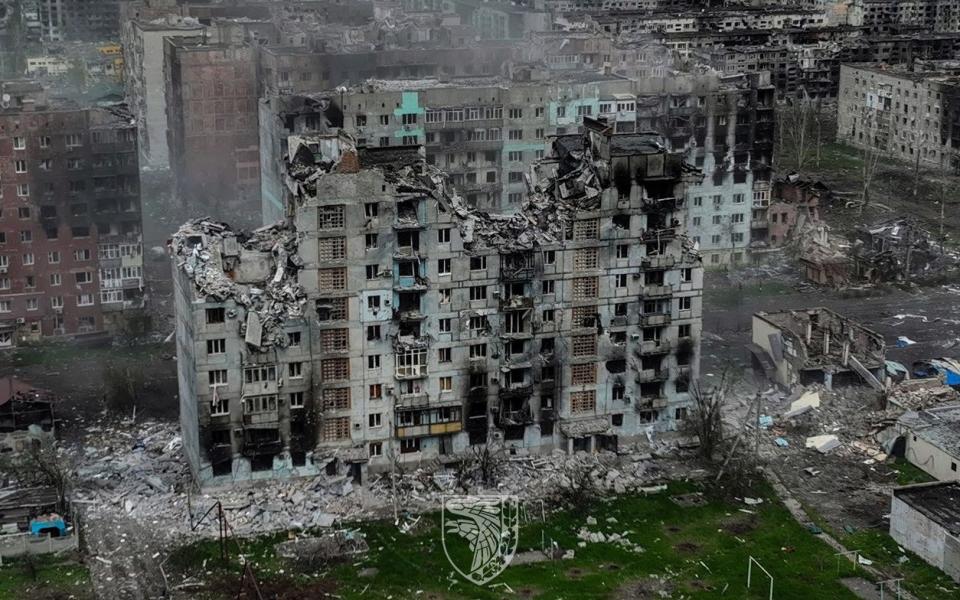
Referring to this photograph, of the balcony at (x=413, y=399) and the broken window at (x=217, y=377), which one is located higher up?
the broken window at (x=217, y=377)

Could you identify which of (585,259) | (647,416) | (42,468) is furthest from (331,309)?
(647,416)

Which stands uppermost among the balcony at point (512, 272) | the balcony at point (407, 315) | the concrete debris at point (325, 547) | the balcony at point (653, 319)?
the balcony at point (512, 272)

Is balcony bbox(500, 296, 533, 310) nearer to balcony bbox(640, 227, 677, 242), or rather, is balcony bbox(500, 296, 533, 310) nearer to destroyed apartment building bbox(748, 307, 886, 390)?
balcony bbox(640, 227, 677, 242)

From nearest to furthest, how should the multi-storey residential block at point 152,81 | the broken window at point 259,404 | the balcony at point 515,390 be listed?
the broken window at point 259,404 < the balcony at point 515,390 < the multi-storey residential block at point 152,81

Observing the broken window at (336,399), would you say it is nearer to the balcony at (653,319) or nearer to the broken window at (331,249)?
the broken window at (331,249)

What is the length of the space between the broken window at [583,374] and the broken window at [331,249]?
13325mm

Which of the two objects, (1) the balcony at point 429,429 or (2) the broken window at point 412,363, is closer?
(2) the broken window at point 412,363

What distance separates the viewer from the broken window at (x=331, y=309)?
231ft

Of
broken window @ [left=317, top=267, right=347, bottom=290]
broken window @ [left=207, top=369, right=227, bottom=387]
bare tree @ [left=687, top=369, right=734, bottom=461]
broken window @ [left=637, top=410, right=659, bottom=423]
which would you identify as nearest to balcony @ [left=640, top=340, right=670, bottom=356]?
bare tree @ [left=687, top=369, right=734, bottom=461]

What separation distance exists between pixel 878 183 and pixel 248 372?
81.6 meters

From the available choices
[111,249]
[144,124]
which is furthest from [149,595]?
[144,124]

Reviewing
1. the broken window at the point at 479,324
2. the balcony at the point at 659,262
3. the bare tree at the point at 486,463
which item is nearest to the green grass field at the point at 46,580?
the bare tree at the point at 486,463

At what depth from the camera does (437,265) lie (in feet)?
236

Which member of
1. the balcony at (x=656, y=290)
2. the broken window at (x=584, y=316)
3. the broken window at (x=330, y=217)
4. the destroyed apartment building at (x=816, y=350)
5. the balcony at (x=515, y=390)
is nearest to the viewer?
the broken window at (x=330, y=217)
